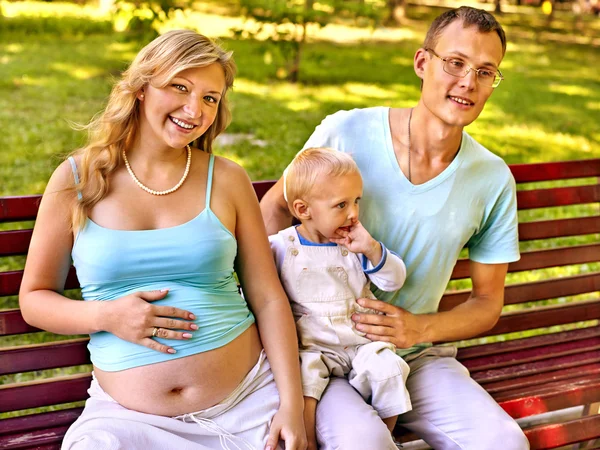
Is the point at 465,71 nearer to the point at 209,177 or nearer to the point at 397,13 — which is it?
the point at 209,177

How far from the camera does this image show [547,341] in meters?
3.75

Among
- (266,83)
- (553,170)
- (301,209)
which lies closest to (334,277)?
(301,209)

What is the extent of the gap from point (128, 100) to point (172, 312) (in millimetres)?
710

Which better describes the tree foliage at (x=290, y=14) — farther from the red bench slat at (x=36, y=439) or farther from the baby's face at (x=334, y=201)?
the red bench slat at (x=36, y=439)

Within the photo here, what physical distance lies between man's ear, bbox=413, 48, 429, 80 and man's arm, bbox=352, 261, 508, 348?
80 centimetres

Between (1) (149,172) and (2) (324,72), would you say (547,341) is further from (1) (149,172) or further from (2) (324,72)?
(2) (324,72)

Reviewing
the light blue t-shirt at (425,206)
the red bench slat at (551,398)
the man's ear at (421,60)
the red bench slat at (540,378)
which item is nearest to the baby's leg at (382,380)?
the light blue t-shirt at (425,206)

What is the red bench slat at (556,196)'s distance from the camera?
3.68 metres

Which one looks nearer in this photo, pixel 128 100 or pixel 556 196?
pixel 128 100

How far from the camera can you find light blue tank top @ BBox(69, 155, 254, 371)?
8.00ft

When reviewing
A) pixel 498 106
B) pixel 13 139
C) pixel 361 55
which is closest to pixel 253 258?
pixel 13 139

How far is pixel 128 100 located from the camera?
100 inches

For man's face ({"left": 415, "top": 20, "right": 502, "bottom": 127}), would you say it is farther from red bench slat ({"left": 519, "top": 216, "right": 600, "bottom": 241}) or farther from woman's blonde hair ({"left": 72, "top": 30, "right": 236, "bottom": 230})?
red bench slat ({"left": 519, "top": 216, "right": 600, "bottom": 241})

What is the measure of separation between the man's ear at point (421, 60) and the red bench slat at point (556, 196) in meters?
0.90
